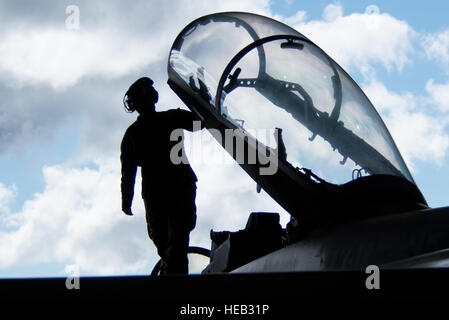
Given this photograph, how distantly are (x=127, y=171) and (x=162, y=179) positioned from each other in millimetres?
326

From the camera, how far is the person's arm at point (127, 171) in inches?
223

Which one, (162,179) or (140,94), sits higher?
(140,94)

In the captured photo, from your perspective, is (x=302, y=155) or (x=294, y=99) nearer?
(x=302, y=155)

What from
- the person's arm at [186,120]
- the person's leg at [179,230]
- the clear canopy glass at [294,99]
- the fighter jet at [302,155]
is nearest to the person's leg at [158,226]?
the person's leg at [179,230]

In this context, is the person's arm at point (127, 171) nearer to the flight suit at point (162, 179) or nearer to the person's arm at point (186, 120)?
the flight suit at point (162, 179)

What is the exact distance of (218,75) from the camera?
5.68 meters

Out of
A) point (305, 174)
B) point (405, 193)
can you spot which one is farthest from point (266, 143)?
point (405, 193)

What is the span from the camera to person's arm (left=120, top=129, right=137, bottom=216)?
5668 millimetres

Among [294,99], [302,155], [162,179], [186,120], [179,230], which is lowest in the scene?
[179,230]

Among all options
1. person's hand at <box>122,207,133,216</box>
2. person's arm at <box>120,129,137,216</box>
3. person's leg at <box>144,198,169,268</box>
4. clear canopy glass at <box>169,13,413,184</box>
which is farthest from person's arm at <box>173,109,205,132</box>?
person's hand at <box>122,207,133,216</box>

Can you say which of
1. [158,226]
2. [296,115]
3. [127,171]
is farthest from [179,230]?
[296,115]

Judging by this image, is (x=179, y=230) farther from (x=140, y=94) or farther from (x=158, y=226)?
(x=140, y=94)

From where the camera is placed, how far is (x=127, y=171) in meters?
5.74
